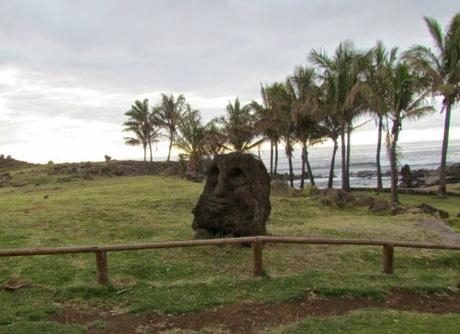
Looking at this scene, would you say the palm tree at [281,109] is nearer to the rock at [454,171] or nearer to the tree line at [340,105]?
the tree line at [340,105]

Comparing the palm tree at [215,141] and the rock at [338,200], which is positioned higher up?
the palm tree at [215,141]

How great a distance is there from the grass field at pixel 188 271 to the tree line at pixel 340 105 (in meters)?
10.0

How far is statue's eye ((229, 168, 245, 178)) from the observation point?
10.7 m

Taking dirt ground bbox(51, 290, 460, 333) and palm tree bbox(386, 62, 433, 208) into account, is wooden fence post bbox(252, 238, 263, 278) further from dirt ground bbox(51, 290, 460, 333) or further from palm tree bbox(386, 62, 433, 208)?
palm tree bbox(386, 62, 433, 208)

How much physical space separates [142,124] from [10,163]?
13.5 metres

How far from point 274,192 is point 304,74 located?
1281 centimetres

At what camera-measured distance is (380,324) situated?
5.97 meters

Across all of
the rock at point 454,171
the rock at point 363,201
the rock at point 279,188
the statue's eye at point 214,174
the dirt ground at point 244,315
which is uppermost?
the statue's eye at point 214,174

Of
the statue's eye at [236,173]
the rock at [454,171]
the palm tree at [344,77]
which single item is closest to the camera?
the statue's eye at [236,173]

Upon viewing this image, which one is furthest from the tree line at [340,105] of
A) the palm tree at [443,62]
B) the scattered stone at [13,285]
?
the scattered stone at [13,285]

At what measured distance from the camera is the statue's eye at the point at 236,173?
1070 cm

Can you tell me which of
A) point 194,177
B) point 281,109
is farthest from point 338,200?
point 281,109

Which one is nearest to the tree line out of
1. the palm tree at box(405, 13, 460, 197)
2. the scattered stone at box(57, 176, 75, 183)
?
the palm tree at box(405, 13, 460, 197)

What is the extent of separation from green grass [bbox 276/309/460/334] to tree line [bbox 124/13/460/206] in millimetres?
16782
